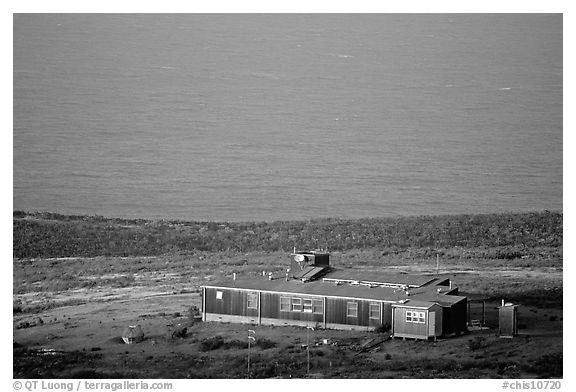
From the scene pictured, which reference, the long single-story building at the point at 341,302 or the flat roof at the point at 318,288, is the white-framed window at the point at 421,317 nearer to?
the long single-story building at the point at 341,302

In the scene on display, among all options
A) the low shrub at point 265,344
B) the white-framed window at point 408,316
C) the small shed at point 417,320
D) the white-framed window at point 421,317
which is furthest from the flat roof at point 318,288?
the low shrub at point 265,344

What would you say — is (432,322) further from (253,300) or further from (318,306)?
(253,300)

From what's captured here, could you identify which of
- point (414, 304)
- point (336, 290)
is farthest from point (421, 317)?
point (336, 290)
